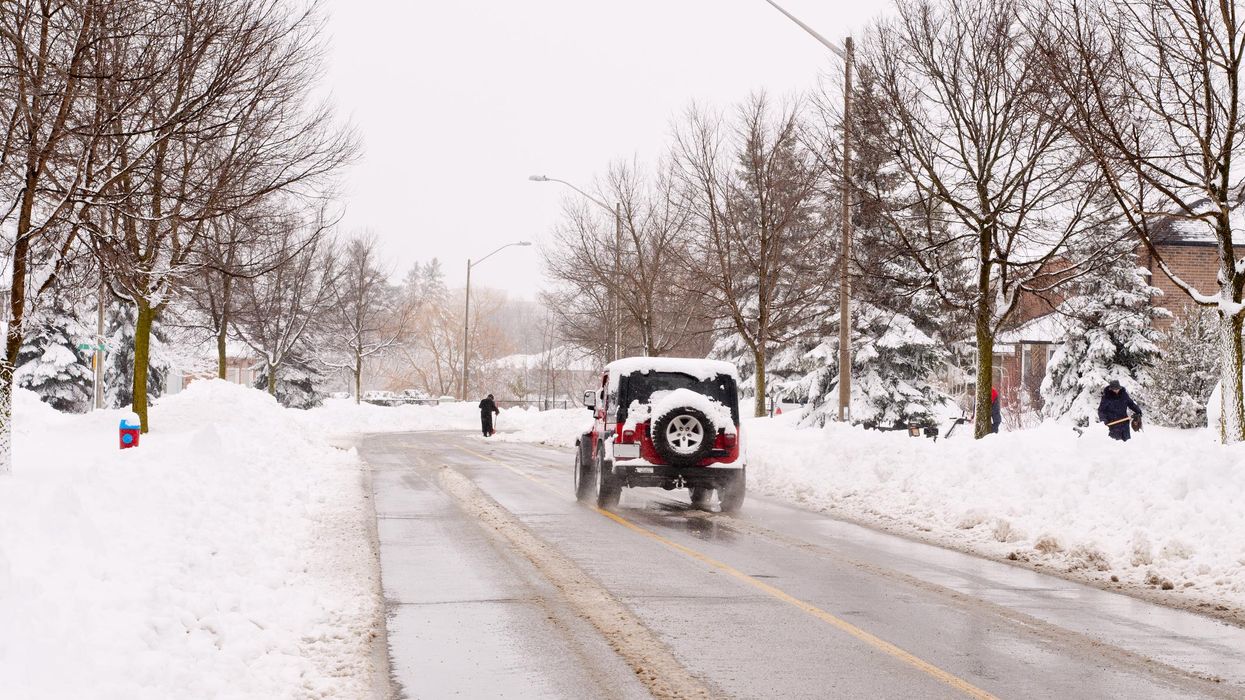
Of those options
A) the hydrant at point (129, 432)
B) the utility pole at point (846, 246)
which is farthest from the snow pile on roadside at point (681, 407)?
the hydrant at point (129, 432)

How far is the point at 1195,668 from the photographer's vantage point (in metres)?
6.96

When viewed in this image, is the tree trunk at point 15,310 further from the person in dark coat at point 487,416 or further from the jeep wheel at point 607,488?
the person in dark coat at point 487,416

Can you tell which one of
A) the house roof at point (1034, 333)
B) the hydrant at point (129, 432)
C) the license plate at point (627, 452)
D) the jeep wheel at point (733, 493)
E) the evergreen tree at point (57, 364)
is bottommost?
the jeep wheel at point (733, 493)

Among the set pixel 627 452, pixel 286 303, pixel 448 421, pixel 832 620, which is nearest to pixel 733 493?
pixel 627 452

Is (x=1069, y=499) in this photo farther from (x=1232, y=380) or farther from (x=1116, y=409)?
(x=1116, y=409)

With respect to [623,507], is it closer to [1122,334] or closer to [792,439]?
[792,439]

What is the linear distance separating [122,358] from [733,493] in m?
43.6

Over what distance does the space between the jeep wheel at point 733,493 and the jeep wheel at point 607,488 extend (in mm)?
1545

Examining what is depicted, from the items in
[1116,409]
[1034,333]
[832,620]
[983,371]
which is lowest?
[832,620]

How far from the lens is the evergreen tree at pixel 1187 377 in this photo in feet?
112

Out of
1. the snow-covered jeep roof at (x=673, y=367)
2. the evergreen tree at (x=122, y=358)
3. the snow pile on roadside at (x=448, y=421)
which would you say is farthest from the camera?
the evergreen tree at (x=122, y=358)

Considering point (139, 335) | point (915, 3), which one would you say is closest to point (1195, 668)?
point (915, 3)

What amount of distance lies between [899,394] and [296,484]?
2665 centimetres

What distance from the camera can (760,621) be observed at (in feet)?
27.0
